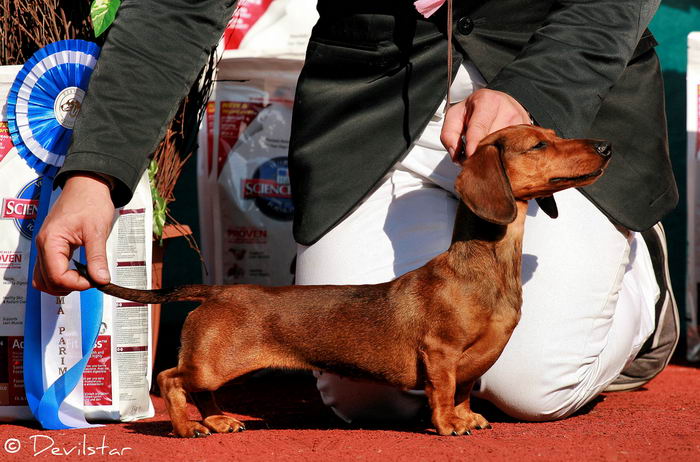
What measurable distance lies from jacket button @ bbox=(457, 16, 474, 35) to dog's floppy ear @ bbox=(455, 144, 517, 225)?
1.83 feet

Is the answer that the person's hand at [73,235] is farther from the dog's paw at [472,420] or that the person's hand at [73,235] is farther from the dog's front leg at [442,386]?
the dog's paw at [472,420]

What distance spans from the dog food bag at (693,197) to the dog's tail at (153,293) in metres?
2.12

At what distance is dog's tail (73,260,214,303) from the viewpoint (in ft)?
5.78

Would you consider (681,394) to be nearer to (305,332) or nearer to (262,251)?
(305,332)

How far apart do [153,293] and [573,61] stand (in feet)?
3.44

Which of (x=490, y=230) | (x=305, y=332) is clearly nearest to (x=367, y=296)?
(x=305, y=332)

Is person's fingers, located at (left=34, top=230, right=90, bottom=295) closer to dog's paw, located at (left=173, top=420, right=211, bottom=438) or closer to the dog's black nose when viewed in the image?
Result: dog's paw, located at (left=173, top=420, right=211, bottom=438)

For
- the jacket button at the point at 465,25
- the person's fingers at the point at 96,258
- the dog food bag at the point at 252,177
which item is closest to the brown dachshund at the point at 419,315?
the person's fingers at the point at 96,258

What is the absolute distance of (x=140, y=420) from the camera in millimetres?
2297

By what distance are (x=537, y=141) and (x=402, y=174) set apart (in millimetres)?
682

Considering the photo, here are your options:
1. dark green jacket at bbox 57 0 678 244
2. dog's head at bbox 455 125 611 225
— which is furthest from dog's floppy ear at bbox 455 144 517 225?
dark green jacket at bbox 57 0 678 244

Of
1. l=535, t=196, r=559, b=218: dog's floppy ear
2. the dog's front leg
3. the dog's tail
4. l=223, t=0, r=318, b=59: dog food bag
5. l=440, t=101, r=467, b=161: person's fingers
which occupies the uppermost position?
l=223, t=0, r=318, b=59: dog food bag

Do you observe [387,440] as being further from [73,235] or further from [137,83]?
[137,83]

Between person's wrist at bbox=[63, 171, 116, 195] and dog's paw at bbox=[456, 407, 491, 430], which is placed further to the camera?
dog's paw at bbox=[456, 407, 491, 430]
